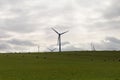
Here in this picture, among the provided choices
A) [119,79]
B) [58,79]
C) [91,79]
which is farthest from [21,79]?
[119,79]

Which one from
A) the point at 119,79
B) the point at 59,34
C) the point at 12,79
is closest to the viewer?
the point at 119,79

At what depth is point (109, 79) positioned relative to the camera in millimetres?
46094

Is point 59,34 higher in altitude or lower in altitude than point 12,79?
higher

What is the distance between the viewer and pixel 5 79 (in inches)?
1925

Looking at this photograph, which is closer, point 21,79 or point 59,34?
point 21,79

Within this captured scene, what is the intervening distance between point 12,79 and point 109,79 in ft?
43.6

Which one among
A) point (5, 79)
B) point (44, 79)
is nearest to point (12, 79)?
point (5, 79)

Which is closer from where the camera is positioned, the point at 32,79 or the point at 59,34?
the point at 32,79

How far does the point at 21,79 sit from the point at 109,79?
11.9 metres

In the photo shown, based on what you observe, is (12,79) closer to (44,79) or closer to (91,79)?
(44,79)

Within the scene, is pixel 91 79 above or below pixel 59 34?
below

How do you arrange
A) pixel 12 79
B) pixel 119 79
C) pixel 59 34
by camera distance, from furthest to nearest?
1. pixel 59 34
2. pixel 12 79
3. pixel 119 79

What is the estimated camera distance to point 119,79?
45.2 meters

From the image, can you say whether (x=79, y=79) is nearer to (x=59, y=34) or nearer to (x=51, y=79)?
(x=51, y=79)
